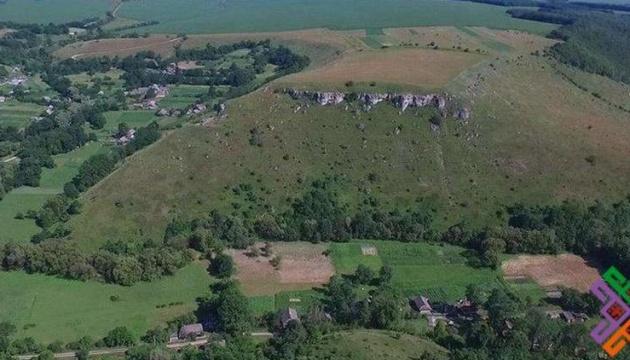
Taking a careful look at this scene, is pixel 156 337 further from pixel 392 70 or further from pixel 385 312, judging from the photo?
pixel 392 70

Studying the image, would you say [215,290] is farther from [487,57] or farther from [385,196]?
[487,57]

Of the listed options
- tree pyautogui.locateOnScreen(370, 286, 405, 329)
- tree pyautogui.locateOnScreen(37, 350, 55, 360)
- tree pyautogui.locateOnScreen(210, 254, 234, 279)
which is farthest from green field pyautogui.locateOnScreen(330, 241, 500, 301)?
tree pyautogui.locateOnScreen(37, 350, 55, 360)

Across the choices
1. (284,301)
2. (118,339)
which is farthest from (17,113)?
(284,301)

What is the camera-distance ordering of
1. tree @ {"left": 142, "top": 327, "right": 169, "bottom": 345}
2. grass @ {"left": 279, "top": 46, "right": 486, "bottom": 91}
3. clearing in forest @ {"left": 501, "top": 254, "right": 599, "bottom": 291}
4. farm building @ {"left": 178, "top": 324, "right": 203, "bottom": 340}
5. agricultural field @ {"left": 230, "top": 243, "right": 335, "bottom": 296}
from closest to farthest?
tree @ {"left": 142, "top": 327, "right": 169, "bottom": 345} < farm building @ {"left": 178, "top": 324, "right": 203, "bottom": 340} < agricultural field @ {"left": 230, "top": 243, "right": 335, "bottom": 296} < clearing in forest @ {"left": 501, "top": 254, "right": 599, "bottom": 291} < grass @ {"left": 279, "top": 46, "right": 486, "bottom": 91}

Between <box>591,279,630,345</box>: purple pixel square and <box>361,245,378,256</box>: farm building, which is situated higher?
<box>591,279,630,345</box>: purple pixel square

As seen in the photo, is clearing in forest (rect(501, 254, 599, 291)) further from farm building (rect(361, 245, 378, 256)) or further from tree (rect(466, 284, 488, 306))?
farm building (rect(361, 245, 378, 256))

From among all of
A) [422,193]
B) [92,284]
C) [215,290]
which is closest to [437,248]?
[422,193]
